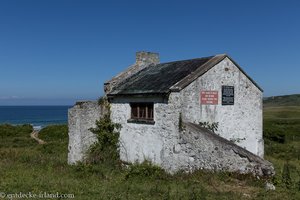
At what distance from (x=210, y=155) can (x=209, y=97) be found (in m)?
3.14

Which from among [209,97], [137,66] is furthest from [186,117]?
[137,66]

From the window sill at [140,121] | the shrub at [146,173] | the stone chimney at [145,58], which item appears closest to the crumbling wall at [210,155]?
the shrub at [146,173]

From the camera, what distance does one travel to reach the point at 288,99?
7082 inches

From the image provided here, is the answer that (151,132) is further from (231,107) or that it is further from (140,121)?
(231,107)

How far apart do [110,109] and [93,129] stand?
1.37m

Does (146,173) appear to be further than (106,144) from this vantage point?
No

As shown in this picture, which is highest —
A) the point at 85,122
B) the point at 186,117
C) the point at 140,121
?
the point at 186,117

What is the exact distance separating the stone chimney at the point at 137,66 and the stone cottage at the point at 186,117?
0.26ft

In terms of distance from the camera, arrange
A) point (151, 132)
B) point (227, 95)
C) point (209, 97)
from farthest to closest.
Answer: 1. point (227, 95)
2. point (151, 132)
3. point (209, 97)

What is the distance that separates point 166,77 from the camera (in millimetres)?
16047

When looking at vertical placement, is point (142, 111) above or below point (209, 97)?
below

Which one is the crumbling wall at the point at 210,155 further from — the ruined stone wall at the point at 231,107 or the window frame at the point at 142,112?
the window frame at the point at 142,112

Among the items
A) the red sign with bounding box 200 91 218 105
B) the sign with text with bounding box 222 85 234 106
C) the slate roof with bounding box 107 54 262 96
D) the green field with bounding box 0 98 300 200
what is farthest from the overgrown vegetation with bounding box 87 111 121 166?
the sign with text with bounding box 222 85 234 106

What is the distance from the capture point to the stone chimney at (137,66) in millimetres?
18688
